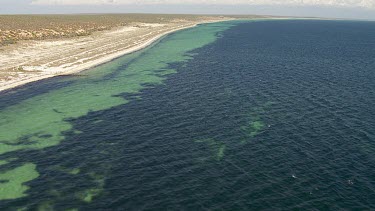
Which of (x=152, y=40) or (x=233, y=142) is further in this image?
(x=152, y=40)

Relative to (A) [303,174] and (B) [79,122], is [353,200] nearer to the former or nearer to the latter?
(A) [303,174]

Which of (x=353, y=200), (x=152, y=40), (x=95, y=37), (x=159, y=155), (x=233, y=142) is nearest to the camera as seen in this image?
(x=353, y=200)

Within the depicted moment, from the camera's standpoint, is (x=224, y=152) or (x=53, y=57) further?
(x=53, y=57)

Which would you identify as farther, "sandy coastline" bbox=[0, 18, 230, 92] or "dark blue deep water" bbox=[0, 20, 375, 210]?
"sandy coastline" bbox=[0, 18, 230, 92]

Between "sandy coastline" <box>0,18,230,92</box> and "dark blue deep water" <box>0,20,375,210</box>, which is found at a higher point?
"sandy coastline" <box>0,18,230,92</box>

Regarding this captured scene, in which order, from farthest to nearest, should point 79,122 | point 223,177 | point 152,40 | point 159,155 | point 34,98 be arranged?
point 152,40, point 34,98, point 79,122, point 159,155, point 223,177

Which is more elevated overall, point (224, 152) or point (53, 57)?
point (53, 57)

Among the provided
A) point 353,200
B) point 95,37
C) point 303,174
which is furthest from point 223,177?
point 95,37

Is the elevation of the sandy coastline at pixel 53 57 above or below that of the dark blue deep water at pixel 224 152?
above
